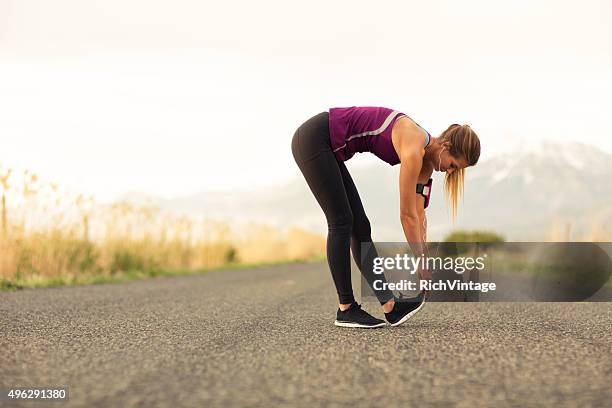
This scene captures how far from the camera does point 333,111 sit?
421cm

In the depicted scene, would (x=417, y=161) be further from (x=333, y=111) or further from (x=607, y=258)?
(x=607, y=258)

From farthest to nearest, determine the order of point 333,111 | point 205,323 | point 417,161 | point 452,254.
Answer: point 452,254 < point 205,323 < point 333,111 < point 417,161

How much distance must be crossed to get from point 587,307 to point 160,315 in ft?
11.6

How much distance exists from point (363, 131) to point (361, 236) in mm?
700

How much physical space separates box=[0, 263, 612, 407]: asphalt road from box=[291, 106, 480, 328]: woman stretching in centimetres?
27

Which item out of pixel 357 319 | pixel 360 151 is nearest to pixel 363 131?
pixel 360 151

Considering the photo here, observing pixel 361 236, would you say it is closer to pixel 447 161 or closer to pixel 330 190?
pixel 330 190

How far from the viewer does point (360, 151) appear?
4.20 m

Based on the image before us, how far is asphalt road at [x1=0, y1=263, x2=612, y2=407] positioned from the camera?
2408 mm

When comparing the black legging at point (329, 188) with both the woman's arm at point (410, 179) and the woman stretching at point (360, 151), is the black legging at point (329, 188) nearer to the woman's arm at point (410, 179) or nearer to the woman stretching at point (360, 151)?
the woman stretching at point (360, 151)

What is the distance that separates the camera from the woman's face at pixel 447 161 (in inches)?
160

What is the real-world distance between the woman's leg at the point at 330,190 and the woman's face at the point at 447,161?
1.88ft

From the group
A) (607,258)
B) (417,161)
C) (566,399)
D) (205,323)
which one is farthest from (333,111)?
(607,258)

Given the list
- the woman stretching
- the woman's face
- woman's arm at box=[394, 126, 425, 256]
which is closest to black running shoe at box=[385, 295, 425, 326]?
the woman stretching
